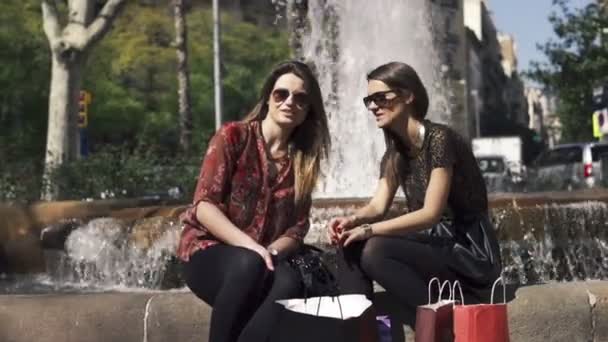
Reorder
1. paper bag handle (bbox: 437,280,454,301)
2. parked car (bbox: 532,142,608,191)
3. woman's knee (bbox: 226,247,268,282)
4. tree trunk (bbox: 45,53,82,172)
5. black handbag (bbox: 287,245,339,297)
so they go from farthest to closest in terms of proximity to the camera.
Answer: parked car (bbox: 532,142,608,191), tree trunk (bbox: 45,53,82,172), paper bag handle (bbox: 437,280,454,301), black handbag (bbox: 287,245,339,297), woman's knee (bbox: 226,247,268,282)

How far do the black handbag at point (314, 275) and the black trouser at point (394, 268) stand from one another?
0.08m

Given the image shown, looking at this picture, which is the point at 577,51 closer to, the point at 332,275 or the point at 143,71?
the point at 143,71

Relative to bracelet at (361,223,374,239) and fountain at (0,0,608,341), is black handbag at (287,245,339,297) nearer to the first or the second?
bracelet at (361,223,374,239)

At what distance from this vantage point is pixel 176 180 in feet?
54.1

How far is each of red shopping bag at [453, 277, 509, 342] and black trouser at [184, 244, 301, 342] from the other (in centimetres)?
63

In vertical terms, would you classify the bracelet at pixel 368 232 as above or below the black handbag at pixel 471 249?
above

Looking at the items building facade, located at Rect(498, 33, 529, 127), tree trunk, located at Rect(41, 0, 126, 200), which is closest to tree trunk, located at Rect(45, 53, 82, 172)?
tree trunk, located at Rect(41, 0, 126, 200)

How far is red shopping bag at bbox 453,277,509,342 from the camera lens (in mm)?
4340

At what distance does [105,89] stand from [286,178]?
38473 mm

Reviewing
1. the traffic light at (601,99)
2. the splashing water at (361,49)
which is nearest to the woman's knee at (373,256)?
the splashing water at (361,49)

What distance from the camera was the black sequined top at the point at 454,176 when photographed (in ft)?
16.2

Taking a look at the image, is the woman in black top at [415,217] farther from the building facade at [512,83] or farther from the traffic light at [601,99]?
the building facade at [512,83]

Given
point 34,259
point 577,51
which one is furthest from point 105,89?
point 34,259

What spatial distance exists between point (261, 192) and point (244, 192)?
7 cm
